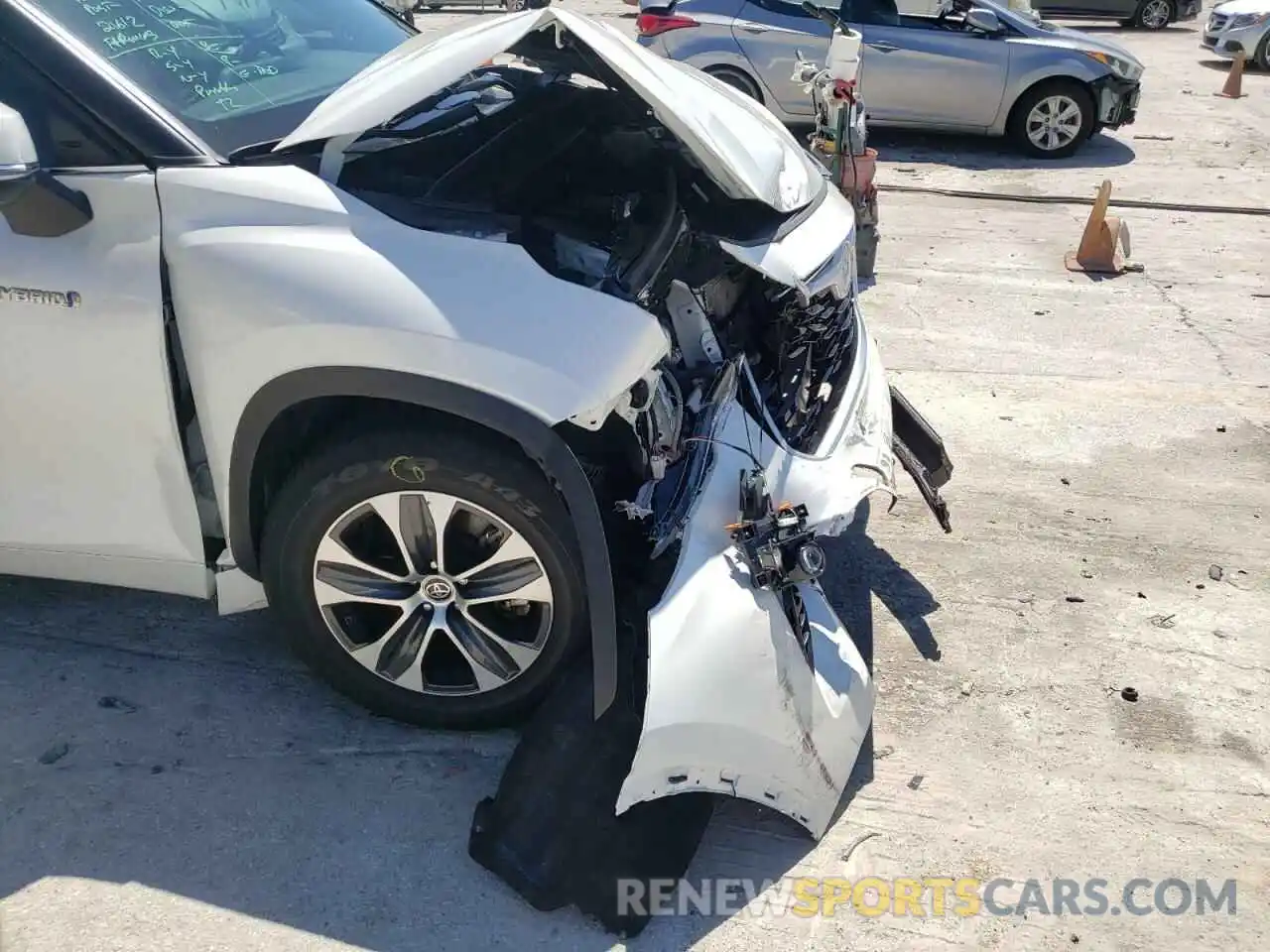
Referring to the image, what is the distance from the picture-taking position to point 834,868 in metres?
2.57

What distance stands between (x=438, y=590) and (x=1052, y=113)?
9028mm

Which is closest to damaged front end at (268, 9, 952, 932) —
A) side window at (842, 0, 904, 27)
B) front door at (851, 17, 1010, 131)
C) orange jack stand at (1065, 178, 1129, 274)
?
orange jack stand at (1065, 178, 1129, 274)

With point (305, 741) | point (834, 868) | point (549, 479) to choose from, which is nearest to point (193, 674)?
point (305, 741)

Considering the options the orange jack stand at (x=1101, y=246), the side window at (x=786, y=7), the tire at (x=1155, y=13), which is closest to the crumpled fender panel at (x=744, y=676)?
the orange jack stand at (x=1101, y=246)

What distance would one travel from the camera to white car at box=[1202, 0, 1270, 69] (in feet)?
47.6

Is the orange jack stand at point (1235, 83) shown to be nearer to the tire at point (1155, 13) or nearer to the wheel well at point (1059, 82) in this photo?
the wheel well at point (1059, 82)

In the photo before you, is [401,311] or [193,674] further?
[193,674]

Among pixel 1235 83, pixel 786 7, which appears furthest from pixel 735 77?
pixel 1235 83

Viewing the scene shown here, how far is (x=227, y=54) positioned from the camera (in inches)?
119

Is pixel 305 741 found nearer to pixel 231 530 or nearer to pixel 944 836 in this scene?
pixel 231 530

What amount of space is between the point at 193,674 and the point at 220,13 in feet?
6.33

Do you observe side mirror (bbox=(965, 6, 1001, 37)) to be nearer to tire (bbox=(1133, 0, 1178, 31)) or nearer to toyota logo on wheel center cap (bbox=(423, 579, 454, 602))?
toyota logo on wheel center cap (bbox=(423, 579, 454, 602))

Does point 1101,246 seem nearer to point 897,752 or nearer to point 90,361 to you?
point 897,752

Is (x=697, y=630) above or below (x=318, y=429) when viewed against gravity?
below
